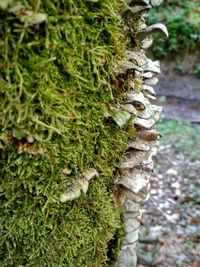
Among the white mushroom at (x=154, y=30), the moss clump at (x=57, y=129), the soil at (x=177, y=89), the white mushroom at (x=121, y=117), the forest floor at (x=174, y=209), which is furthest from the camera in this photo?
the soil at (x=177, y=89)

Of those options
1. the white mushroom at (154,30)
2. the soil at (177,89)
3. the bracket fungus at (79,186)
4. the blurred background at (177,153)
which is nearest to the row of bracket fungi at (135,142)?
the white mushroom at (154,30)

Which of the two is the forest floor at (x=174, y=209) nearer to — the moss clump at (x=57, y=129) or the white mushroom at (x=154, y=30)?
the moss clump at (x=57, y=129)

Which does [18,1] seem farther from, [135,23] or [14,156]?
[135,23]

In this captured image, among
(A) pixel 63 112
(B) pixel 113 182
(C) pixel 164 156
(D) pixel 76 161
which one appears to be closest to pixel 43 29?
(A) pixel 63 112

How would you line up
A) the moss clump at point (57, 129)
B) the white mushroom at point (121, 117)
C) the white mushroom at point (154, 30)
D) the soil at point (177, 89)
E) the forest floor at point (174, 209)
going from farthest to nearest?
the soil at point (177, 89), the forest floor at point (174, 209), the white mushroom at point (154, 30), the white mushroom at point (121, 117), the moss clump at point (57, 129)

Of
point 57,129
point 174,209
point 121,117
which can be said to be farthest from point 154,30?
point 174,209

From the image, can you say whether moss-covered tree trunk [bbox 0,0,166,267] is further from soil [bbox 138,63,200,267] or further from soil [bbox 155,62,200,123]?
soil [bbox 155,62,200,123]

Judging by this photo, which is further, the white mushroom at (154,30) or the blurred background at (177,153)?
the blurred background at (177,153)
